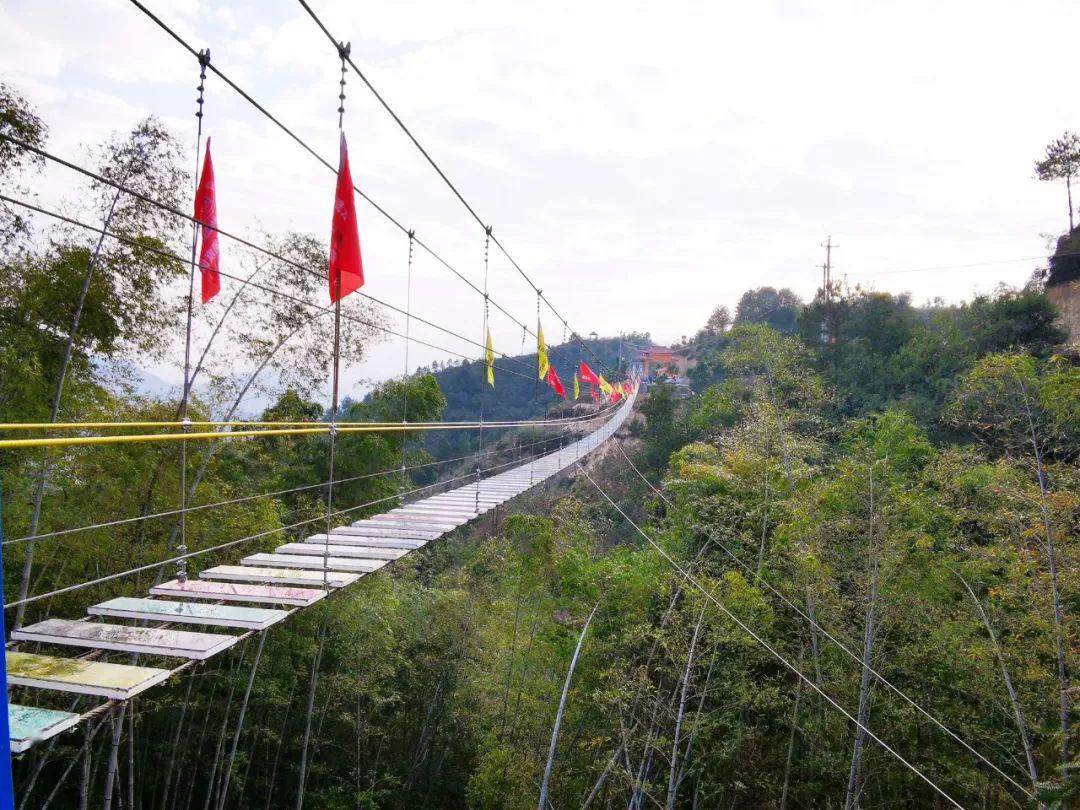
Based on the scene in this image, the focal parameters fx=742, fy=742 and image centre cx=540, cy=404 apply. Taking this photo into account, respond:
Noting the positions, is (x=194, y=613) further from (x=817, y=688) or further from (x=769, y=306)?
(x=769, y=306)

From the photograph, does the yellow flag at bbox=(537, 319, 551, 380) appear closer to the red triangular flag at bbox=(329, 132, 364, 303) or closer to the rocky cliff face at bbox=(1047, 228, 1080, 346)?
the red triangular flag at bbox=(329, 132, 364, 303)

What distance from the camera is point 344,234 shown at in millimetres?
2787

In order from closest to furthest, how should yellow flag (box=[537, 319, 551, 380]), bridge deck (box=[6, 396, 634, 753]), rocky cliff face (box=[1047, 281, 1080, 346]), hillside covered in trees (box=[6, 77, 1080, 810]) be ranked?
1. bridge deck (box=[6, 396, 634, 753])
2. hillside covered in trees (box=[6, 77, 1080, 810])
3. yellow flag (box=[537, 319, 551, 380])
4. rocky cliff face (box=[1047, 281, 1080, 346])

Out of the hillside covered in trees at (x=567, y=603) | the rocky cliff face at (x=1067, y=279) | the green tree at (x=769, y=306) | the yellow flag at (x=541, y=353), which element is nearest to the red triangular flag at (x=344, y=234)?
the hillside covered in trees at (x=567, y=603)

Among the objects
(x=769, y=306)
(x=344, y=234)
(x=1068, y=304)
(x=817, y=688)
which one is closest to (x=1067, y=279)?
(x=1068, y=304)

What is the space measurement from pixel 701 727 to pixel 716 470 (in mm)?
2932

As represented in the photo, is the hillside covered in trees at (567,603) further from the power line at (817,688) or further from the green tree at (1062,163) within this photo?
the green tree at (1062,163)

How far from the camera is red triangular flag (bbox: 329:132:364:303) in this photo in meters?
2.75

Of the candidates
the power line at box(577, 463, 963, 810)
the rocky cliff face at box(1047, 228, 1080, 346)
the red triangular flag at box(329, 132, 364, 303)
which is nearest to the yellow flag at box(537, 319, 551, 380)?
the power line at box(577, 463, 963, 810)

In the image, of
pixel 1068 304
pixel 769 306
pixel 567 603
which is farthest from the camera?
pixel 769 306

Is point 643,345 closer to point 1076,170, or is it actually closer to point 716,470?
point 1076,170

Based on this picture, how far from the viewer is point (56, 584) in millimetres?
5293

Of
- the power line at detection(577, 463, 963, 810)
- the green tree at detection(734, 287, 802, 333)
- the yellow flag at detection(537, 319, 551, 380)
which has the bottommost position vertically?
the power line at detection(577, 463, 963, 810)

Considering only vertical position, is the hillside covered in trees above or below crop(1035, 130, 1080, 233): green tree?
below
